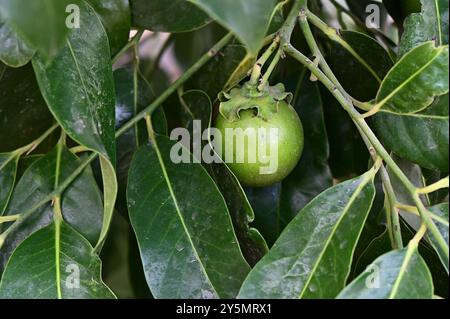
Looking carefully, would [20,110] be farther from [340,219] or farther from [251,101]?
[340,219]

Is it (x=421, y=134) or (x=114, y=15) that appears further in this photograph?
(x=114, y=15)

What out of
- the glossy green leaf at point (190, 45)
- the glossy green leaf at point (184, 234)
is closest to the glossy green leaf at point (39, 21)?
the glossy green leaf at point (184, 234)

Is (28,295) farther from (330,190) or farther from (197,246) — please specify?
(330,190)

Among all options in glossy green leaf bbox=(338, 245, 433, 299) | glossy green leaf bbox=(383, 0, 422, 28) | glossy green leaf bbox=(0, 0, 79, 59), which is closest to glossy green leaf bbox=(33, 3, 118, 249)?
glossy green leaf bbox=(0, 0, 79, 59)

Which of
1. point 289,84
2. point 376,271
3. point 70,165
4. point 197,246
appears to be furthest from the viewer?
point 289,84

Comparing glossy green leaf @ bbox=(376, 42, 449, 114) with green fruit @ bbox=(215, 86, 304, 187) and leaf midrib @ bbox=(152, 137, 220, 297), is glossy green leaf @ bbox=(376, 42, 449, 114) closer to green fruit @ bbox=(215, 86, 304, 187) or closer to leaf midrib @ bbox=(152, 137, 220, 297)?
green fruit @ bbox=(215, 86, 304, 187)

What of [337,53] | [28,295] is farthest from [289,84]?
[28,295]

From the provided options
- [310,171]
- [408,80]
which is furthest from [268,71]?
[310,171]
